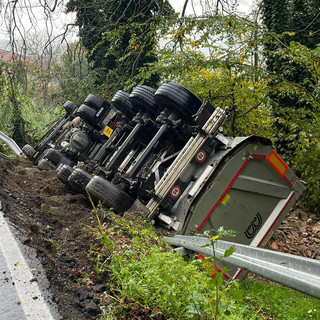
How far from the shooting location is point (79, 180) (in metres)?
6.20

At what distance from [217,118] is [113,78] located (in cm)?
769

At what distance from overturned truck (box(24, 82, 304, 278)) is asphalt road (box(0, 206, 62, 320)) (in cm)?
220

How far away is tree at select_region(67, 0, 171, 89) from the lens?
898 centimetres

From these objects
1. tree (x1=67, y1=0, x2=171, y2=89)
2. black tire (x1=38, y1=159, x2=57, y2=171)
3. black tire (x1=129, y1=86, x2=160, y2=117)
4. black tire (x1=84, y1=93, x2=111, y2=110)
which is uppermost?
tree (x1=67, y1=0, x2=171, y2=89)

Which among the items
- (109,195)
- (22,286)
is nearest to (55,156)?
(109,195)

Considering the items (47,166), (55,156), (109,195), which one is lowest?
(47,166)

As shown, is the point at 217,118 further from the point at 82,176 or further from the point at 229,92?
the point at 229,92

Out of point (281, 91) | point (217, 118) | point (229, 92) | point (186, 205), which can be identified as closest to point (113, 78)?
point (229, 92)

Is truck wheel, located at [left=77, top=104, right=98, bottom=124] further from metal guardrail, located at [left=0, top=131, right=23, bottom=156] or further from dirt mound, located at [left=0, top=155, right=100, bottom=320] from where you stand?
metal guardrail, located at [left=0, top=131, right=23, bottom=156]

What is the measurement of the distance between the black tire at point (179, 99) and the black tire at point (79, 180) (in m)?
1.66

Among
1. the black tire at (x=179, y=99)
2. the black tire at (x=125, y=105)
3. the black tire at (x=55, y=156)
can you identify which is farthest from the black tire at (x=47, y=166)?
the black tire at (x=179, y=99)

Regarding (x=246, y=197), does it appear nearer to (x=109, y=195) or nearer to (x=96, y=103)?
(x=109, y=195)

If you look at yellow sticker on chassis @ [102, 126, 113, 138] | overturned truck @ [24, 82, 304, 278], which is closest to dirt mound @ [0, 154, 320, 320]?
overturned truck @ [24, 82, 304, 278]

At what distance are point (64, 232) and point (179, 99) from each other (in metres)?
2.53
